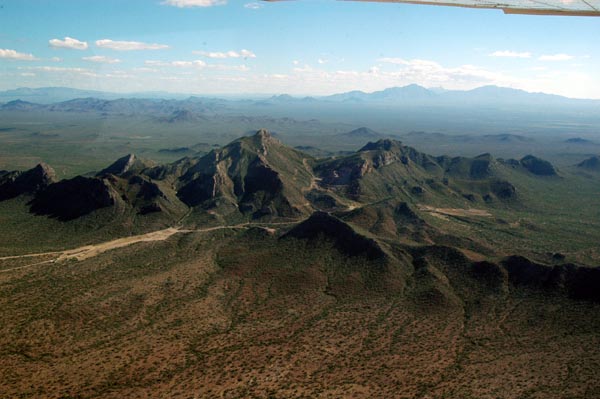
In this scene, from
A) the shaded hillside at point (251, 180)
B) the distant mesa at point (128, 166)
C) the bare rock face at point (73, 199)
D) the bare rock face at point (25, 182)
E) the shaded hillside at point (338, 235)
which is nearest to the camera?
the shaded hillside at point (338, 235)

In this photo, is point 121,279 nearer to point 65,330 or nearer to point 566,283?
point 65,330

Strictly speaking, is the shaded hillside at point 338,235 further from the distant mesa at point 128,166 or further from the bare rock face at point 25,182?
the distant mesa at point 128,166

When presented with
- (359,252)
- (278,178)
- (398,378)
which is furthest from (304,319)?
(278,178)

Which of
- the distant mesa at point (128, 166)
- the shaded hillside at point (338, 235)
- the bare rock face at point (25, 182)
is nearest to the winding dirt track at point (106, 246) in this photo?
the shaded hillside at point (338, 235)

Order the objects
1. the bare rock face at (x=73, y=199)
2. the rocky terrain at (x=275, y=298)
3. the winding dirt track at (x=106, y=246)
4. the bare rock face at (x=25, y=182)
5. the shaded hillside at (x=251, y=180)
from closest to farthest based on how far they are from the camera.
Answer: the rocky terrain at (x=275, y=298), the winding dirt track at (x=106, y=246), the bare rock face at (x=73, y=199), the bare rock face at (x=25, y=182), the shaded hillside at (x=251, y=180)

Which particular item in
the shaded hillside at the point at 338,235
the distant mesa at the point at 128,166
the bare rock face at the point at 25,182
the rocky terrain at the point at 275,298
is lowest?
the rocky terrain at the point at 275,298

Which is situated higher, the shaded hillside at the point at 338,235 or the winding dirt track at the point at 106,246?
the shaded hillside at the point at 338,235

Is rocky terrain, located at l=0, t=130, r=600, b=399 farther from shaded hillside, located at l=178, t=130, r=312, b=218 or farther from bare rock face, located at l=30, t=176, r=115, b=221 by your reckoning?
shaded hillside, located at l=178, t=130, r=312, b=218
